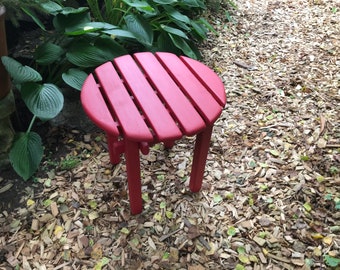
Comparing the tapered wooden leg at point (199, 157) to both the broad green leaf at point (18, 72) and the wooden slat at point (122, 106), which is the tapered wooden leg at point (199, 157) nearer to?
the wooden slat at point (122, 106)

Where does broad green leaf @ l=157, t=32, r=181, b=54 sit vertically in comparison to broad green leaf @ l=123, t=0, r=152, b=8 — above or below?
below

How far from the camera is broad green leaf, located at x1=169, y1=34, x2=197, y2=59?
229cm

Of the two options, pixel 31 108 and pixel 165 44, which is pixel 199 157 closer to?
pixel 31 108

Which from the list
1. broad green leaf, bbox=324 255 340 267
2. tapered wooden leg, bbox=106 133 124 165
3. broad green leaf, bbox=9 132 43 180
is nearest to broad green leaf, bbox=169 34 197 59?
tapered wooden leg, bbox=106 133 124 165

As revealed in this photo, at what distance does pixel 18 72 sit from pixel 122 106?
559mm

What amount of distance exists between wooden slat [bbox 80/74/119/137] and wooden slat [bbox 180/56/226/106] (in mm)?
447

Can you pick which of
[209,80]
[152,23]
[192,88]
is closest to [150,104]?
[192,88]

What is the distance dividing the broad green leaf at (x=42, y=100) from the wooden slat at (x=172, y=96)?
0.43 m

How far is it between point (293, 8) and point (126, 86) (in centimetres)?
255

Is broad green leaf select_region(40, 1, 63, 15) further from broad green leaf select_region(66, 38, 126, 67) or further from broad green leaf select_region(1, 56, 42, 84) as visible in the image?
broad green leaf select_region(1, 56, 42, 84)

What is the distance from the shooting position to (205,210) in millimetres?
1674

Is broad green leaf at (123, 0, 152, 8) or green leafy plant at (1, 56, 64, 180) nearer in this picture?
green leafy plant at (1, 56, 64, 180)

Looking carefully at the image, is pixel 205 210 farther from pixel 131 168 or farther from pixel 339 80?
pixel 339 80

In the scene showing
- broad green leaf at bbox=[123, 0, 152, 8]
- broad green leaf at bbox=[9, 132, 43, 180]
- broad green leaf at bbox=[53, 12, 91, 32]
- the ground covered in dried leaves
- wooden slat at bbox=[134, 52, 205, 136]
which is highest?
broad green leaf at bbox=[123, 0, 152, 8]
